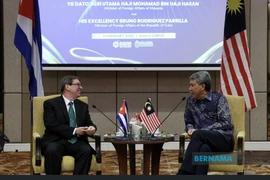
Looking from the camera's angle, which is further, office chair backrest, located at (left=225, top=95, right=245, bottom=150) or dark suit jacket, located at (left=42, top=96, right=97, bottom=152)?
office chair backrest, located at (left=225, top=95, right=245, bottom=150)

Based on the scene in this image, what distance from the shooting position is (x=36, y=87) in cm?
648

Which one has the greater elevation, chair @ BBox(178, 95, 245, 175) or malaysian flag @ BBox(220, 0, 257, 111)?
malaysian flag @ BBox(220, 0, 257, 111)

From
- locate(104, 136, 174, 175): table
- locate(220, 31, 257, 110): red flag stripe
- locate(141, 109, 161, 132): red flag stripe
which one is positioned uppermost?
locate(220, 31, 257, 110): red flag stripe

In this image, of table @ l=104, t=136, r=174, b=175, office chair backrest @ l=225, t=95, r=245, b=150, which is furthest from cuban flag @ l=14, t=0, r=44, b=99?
office chair backrest @ l=225, t=95, r=245, b=150

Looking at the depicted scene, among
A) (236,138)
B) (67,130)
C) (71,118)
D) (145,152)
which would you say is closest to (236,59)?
(236,138)

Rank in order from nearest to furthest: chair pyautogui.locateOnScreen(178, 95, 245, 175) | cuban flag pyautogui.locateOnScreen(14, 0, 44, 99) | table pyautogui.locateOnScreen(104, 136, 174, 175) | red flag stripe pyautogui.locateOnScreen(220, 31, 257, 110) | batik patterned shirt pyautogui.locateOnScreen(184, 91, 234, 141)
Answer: chair pyautogui.locateOnScreen(178, 95, 245, 175) < batik patterned shirt pyautogui.locateOnScreen(184, 91, 234, 141) < table pyautogui.locateOnScreen(104, 136, 174, 175) < cuban flag pyautogui.locateOnScreen(14, 0, 44, 99) < red flag stripe pyautogui.locateOnScreen(220, 31, 257, 110)

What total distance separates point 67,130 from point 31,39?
1413 millimetres

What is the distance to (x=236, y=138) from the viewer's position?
5.81m

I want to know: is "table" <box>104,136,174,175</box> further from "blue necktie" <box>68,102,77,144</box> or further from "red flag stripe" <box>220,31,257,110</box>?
"red flag stripe" <box>220,31,257,110</box>

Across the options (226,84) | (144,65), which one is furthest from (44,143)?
(144,65)

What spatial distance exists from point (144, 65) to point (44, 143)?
317 centimetres

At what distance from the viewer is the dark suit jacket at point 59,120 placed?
18.3 feet

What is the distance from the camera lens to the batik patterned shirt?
5517 mm

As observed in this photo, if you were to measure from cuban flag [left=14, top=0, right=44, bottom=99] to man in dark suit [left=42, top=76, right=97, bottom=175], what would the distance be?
81 cm
